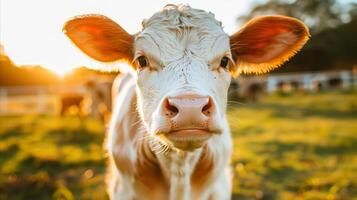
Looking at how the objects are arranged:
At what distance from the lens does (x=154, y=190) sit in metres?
3.33

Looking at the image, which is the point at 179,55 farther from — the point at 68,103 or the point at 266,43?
the point at 68,103

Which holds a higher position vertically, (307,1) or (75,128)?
(307,1)

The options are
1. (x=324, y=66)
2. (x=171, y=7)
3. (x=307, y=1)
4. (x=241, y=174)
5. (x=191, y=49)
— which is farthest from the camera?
(x=307, y=1)

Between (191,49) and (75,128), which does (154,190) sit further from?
(75,128)

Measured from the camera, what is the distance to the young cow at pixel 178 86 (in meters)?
2.37

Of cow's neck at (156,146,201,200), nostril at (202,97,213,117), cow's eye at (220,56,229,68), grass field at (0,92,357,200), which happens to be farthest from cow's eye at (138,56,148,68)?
grass field at (0,92,357,200)

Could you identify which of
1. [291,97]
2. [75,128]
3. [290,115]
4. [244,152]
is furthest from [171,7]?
[291,97]

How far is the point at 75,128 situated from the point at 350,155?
721 cm

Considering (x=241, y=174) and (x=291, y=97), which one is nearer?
(x=241, y=174)

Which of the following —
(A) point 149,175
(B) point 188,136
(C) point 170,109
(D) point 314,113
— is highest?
(C) point 170,109

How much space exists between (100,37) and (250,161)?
4504mm

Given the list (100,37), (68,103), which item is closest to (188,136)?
(100,37)

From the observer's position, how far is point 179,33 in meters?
2.87

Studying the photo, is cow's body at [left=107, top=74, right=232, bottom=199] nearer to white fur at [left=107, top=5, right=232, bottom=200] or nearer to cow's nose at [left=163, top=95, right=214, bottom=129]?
white fur at [left=107, top=5, right=232, bottom=200]
